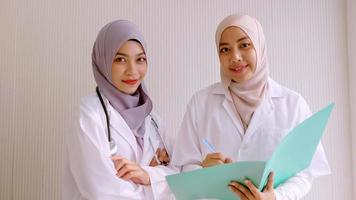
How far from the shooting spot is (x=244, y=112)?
5.49 feet

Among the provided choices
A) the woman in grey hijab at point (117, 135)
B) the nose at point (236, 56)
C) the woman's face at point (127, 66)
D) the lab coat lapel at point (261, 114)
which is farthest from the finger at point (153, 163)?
the nose at point (236, 56)

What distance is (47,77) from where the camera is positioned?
7.07 ft

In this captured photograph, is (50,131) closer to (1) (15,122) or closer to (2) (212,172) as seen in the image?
(1) (15,122)

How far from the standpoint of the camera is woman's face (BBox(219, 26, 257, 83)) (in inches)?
64.6

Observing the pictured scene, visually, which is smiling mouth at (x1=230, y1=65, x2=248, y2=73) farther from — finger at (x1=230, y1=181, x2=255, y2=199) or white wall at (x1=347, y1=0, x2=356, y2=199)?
white wall at (x1=347, y1=0, x2=356, y2=199)

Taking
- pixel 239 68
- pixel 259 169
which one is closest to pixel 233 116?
pixel 239 68

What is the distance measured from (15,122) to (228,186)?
3.95 ft

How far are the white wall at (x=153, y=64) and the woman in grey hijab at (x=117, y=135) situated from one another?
38 centimetres

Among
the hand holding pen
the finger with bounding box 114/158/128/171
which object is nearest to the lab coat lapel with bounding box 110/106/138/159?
the finger with bounding box 114/158/128/171

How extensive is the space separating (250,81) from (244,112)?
11cm

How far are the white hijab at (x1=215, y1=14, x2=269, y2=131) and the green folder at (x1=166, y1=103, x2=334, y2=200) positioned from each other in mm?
300

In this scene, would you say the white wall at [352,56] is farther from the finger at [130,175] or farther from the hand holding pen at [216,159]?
the finger at [130,175]

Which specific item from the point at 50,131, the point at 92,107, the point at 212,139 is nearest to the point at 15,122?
the point at 50,131

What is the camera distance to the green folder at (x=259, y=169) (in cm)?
125
